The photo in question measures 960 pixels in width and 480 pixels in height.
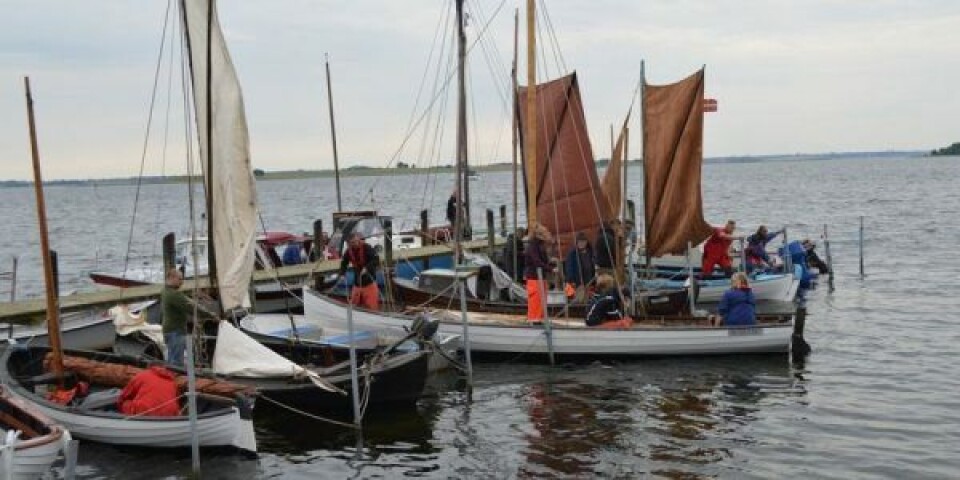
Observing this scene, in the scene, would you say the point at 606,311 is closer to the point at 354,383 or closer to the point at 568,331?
the point at 568,331

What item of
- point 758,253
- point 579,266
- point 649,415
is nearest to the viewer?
point 649,415

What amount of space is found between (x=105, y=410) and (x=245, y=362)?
2.32m

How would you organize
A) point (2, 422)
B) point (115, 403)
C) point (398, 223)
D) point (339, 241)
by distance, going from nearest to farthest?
1. point (2, 422)
2. point (115, 403)
3. point (339, 241)
4. point (398, 223)

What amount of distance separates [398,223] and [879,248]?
47.6 meters

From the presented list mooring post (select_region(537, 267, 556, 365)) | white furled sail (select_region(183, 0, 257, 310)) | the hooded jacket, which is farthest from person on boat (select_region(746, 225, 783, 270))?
white furled sail (select_region(183, 0, 257, 310))

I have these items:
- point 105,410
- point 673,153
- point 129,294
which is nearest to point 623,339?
point 673,153

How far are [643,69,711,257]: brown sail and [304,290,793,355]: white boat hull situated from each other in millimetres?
4956

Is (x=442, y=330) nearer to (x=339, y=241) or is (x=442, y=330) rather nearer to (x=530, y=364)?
(x=530, y=364)

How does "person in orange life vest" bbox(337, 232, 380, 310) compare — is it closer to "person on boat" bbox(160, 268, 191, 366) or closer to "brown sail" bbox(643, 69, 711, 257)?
"person on boat" bbox(160, 268, 191, 366)

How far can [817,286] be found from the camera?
122ft

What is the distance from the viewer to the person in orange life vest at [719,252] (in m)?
30.2

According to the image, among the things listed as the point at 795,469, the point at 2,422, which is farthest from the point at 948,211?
the point at 2,422

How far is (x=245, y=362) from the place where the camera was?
1728cm

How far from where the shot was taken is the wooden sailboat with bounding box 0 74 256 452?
49.9ft
